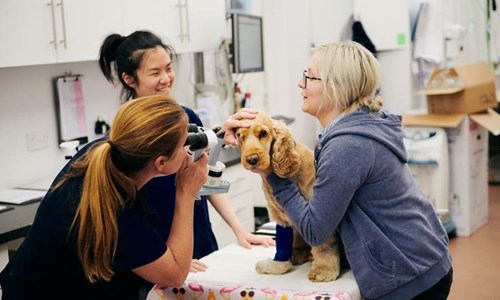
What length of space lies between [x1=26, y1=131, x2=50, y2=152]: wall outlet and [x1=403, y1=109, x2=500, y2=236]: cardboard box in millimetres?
2549

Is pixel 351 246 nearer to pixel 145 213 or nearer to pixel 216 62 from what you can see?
pixel 145 213

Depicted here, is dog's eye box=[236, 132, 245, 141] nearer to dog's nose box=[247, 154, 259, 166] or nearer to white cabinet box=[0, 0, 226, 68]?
dog's nose box=[247, 154, 259, 166]

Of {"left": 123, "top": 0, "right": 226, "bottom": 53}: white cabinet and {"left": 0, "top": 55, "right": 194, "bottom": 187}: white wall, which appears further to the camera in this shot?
{"left": 123, "top": 0, "right": 226, "bottom": 53}: white cabinet

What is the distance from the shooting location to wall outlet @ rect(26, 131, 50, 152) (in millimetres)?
3346

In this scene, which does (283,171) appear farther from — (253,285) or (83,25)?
(83,25)

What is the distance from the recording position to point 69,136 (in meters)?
3.53

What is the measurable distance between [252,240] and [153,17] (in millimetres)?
1848

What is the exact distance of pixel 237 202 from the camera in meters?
4.03

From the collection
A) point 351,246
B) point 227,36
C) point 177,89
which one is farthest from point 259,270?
point 227,36

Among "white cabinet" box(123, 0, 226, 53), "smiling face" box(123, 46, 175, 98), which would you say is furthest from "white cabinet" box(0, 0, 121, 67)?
"smiling face" box(123, 46, 175, 98)

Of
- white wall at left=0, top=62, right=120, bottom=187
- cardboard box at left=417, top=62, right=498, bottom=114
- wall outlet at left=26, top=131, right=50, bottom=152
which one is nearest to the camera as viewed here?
white wall at left=0, top=62, right=120, bottom=187

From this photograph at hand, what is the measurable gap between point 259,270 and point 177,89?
2.62 metres

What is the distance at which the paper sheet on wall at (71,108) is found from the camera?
3482mm

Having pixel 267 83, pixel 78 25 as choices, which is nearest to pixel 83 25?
pixel 78 25
